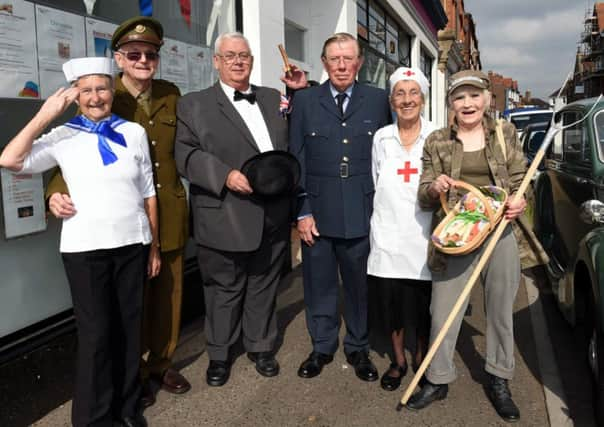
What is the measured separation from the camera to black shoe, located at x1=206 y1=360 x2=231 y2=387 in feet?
10.7

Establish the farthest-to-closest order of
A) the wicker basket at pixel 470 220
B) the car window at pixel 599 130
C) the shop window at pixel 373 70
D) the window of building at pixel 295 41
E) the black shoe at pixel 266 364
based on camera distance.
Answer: the shop window at pixel 373 70 < the window of building at pixel 295 41 < the car window at pixel 599 130 < the black shoe at pixel 266 364 < the wicker basket at pixel 470 220

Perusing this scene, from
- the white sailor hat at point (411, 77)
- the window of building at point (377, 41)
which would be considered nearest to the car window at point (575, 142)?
the white sailor hat at point (411, 77)

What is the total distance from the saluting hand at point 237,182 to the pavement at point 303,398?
126 centimetres

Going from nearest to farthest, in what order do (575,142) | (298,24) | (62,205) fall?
(62,205), (575,142), (298,24)

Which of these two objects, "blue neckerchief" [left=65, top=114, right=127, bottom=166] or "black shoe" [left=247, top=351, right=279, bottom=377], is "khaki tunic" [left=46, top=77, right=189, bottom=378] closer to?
"blue neckerchief" [left=65, top=114, right=127, bottom=166]

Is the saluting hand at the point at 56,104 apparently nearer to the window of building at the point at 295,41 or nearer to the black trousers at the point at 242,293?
the black trousers at the point at 242,293

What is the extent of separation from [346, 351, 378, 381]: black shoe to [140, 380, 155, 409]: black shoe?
1.26 metres

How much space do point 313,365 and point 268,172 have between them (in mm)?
1315

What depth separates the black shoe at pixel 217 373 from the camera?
327 centimetres

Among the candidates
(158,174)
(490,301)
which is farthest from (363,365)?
(158,174)

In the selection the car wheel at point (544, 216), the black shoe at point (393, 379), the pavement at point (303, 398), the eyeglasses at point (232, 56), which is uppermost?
the eyeglasses at point (232, 56)

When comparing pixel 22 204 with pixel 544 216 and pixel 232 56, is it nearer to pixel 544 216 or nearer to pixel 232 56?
pixel 232 56

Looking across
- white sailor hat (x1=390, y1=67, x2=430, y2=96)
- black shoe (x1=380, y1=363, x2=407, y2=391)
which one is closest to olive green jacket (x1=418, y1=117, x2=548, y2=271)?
white sailor hat (x1=390, y1=67, x2=430, y2=96)

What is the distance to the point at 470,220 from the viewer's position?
251 centimetres
